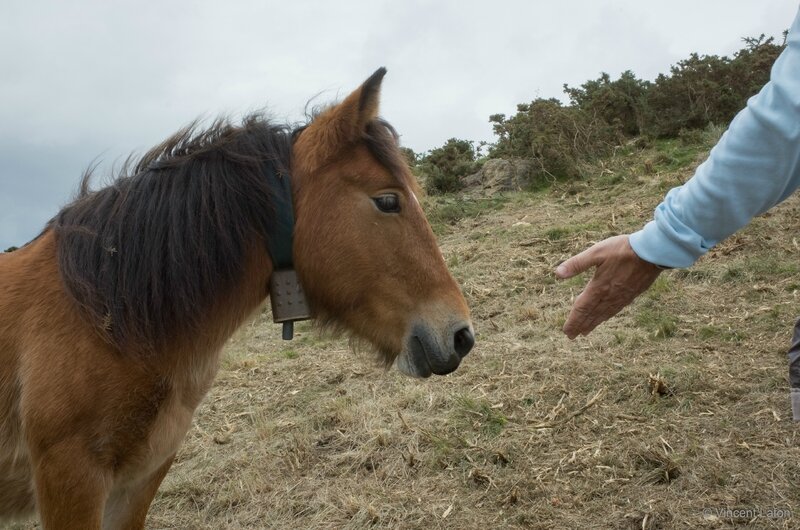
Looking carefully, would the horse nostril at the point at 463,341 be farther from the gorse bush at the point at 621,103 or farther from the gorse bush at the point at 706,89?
the gorse bush at the point at 621,103

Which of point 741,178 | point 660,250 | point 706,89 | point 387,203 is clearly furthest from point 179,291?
point 706,89

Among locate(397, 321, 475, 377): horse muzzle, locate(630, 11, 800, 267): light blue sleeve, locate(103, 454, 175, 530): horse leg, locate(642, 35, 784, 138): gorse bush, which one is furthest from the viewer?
locate(642, 35, 784, 138): gorse bush

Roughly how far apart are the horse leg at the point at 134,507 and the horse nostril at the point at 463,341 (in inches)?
60.4

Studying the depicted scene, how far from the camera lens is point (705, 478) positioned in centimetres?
307

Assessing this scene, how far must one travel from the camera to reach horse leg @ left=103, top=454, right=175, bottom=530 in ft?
9.64

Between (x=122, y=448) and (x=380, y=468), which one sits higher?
(x=122, y=448)

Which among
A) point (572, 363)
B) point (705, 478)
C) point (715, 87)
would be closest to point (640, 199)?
point (715, 87)

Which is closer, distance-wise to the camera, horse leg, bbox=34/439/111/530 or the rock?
horse leg, bbox=34/439/111/530

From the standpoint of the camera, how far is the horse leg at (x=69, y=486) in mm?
2260

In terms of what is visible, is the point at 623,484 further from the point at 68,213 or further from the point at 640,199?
the point at 640,199

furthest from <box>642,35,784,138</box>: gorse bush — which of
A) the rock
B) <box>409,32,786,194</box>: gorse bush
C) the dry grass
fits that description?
the dry grass

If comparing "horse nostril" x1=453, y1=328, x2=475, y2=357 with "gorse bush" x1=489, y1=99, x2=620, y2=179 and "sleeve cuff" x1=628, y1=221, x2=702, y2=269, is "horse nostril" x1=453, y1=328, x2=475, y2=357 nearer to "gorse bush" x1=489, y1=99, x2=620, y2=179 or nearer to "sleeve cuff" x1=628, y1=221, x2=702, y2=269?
"sleeve cuff" x1=628, y1=221, x2=702, y2=269

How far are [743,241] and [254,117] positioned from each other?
5.40 m

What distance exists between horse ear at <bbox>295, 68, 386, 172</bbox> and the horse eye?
28 centimetres
